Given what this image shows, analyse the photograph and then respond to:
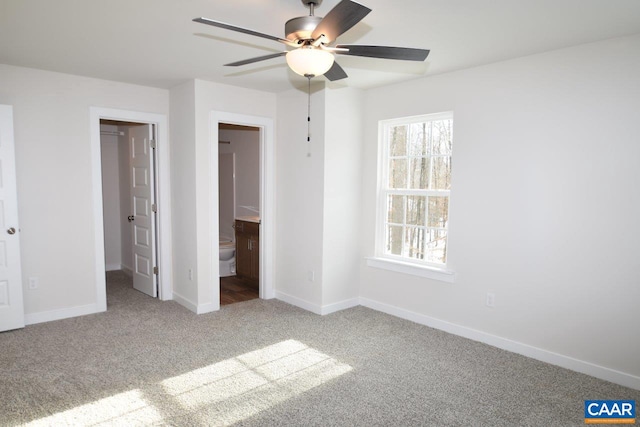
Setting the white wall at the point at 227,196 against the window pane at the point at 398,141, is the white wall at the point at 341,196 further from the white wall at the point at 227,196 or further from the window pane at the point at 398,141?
the white wall at the point at 227,196

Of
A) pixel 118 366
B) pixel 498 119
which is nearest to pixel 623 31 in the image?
pixel 498 119

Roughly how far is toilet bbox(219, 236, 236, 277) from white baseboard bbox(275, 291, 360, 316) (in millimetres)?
1333

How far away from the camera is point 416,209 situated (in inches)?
162

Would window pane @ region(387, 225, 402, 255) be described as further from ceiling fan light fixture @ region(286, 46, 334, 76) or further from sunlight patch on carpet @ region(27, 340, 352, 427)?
ceiling fan light fixture @ region(286, 46, 334, 76)

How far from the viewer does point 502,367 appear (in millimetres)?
3102

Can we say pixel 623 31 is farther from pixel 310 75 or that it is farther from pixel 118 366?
pixel 118 366

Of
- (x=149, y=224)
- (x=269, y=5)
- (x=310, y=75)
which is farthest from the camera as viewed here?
(x=149, y=224)

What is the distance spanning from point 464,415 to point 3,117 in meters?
4.23

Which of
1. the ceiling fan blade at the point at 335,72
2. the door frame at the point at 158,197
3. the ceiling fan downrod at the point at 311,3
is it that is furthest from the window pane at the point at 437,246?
the door frame at the point at 158,197

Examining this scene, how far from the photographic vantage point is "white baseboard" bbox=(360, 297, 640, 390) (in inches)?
113

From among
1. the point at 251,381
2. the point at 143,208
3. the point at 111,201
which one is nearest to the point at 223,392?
the point at 251,381

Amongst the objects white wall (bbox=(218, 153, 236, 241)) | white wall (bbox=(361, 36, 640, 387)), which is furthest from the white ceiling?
white wall (bbox=(218, 153, 236, 241))

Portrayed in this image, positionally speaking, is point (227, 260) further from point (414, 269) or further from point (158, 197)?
point (414, 269)

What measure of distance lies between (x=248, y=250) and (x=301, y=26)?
145 inches
